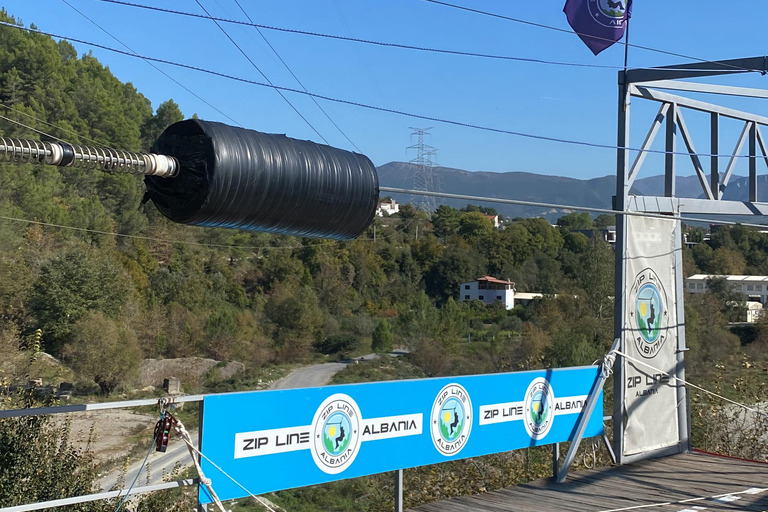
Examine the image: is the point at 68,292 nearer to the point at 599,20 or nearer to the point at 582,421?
the point at 599,20

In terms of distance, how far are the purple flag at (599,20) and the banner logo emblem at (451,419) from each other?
5.57 metres

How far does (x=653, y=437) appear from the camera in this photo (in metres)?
9.06

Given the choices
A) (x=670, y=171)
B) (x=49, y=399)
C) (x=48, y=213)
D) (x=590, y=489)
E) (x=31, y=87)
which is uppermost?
(x=31, y=87)

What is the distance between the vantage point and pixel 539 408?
7.76 m

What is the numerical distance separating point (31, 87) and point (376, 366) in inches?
1306

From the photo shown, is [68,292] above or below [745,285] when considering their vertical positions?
below

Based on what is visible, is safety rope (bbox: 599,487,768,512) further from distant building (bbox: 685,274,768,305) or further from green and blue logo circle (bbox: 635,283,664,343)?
distant building (bbox: 685,274,768,305)

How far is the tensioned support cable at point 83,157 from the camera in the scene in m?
3.40

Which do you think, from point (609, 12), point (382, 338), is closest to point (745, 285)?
point (382, 338)

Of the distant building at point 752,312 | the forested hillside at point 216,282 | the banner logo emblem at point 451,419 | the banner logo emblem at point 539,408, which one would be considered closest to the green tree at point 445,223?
the forested hillside at point 216,282

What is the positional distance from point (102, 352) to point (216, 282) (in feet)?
60.7

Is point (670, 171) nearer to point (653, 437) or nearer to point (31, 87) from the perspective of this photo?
point (653, 437)

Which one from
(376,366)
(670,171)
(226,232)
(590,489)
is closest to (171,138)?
(590,489)

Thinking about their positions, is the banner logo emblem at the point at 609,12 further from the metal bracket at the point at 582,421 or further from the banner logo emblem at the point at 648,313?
the metal bracket at the point at 582,421
